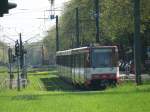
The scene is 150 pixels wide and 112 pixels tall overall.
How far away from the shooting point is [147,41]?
83938mm

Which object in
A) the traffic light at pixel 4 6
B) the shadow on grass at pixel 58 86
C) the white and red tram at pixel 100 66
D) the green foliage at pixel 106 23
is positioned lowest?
the shadow on grass at pixel 58 86

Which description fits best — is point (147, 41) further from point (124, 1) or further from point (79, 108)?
point (79, 108)

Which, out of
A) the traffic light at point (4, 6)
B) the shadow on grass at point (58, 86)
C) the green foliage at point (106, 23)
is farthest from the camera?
the green foliage at point (106, 23)

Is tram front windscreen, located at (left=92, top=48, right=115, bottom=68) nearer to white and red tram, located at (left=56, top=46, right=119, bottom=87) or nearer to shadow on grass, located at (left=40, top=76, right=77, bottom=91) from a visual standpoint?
→ white and red tram, located at (left=56, top=46, right=119, bottom=87)

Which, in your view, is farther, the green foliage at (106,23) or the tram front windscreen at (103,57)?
the green foliage at (106,23)

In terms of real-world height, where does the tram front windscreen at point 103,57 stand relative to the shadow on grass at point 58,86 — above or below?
above

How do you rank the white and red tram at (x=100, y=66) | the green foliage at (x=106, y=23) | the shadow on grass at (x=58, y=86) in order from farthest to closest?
the green foliage at (x=106, y=23), the shadow on grass at (x=58, y=86), the white and red tram at (x=100, y=66)

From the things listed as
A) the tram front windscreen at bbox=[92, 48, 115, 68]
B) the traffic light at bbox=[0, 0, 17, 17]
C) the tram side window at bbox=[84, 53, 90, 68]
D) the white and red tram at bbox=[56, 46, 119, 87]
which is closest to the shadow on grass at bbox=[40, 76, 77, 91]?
the tram side window at bbox=[84, 53, 90, 68]

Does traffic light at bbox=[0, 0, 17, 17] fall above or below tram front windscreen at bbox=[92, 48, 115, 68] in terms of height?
above

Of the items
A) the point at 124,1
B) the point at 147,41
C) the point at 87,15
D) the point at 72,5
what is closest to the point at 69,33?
the point at 72,5

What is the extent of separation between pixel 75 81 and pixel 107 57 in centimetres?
886

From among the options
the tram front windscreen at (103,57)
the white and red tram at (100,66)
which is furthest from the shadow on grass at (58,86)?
the tram front windscreen at (103,57)

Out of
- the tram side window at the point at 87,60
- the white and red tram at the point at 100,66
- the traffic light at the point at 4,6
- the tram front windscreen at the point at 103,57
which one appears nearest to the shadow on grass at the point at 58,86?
the tram side window at the point at 87,60

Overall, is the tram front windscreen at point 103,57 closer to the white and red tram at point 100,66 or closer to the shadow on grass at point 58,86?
the white and red tram at point 100,66
